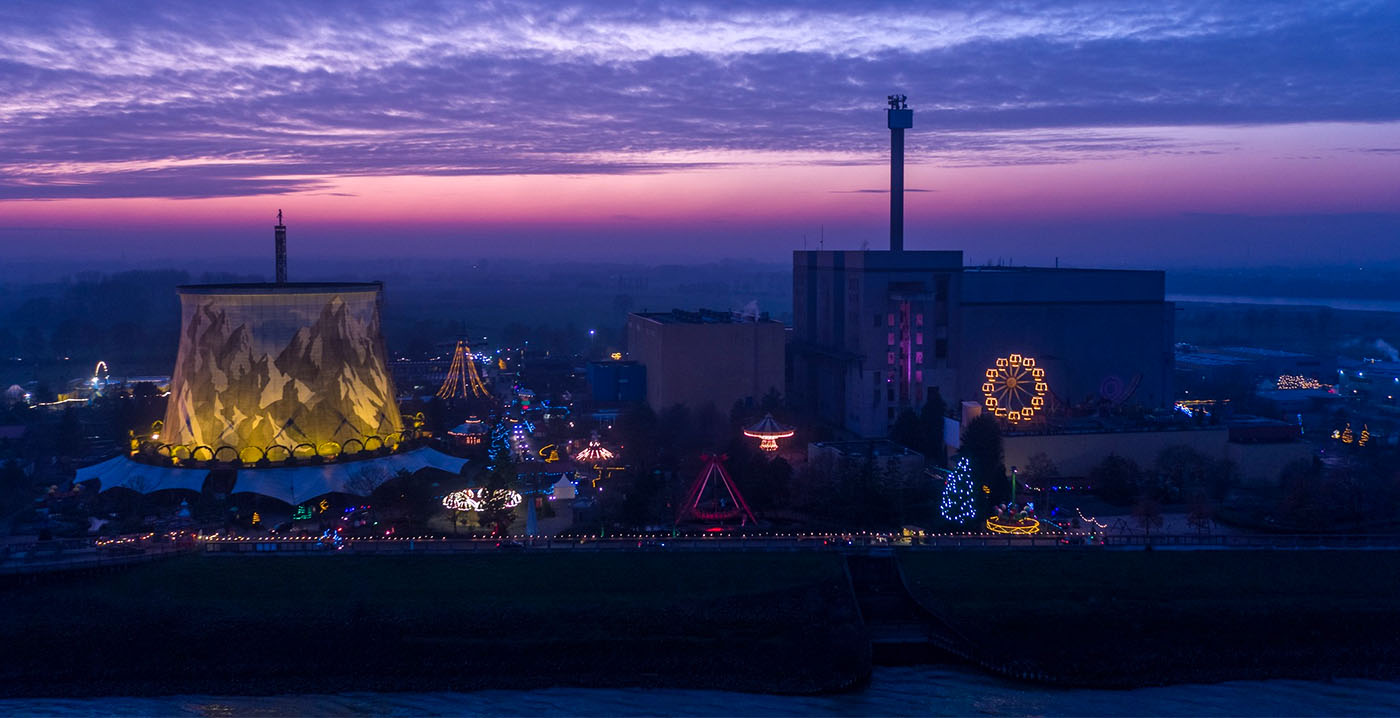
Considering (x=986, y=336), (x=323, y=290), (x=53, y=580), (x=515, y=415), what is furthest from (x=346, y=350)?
(x=986, y=336)

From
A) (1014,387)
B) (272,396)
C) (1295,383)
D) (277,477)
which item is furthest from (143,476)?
(1295,383)

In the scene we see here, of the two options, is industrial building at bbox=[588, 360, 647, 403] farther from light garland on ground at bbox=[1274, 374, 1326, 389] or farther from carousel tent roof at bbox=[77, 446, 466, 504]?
light garland on ground at bbox=[1274, 374, 1326, 389]

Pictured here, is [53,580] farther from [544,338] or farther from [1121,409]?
[544,338]

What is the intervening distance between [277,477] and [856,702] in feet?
53.6

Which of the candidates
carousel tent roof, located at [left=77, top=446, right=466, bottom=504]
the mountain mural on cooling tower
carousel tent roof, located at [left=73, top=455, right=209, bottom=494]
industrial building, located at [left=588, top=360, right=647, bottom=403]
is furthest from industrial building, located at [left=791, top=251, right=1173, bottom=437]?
carousel tent roof, located at [left=73, top=455, right=209, bottom=494]

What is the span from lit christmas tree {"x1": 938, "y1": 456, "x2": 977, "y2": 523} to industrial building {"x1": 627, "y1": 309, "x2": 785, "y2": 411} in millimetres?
13201

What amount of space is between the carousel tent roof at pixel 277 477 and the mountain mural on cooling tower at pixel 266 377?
1.28m

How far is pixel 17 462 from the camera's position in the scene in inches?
1254

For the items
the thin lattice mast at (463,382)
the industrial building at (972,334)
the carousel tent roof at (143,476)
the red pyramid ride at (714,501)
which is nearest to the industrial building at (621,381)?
the thin lattice mast at (463,382)

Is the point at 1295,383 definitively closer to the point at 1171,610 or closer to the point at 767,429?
the point at 767,429

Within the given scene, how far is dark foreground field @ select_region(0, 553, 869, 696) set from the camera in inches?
723

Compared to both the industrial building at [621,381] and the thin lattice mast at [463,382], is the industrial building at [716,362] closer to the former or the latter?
the industrial building at [621,381]

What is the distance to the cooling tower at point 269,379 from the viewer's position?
2870 centimetres

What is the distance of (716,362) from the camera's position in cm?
3975
